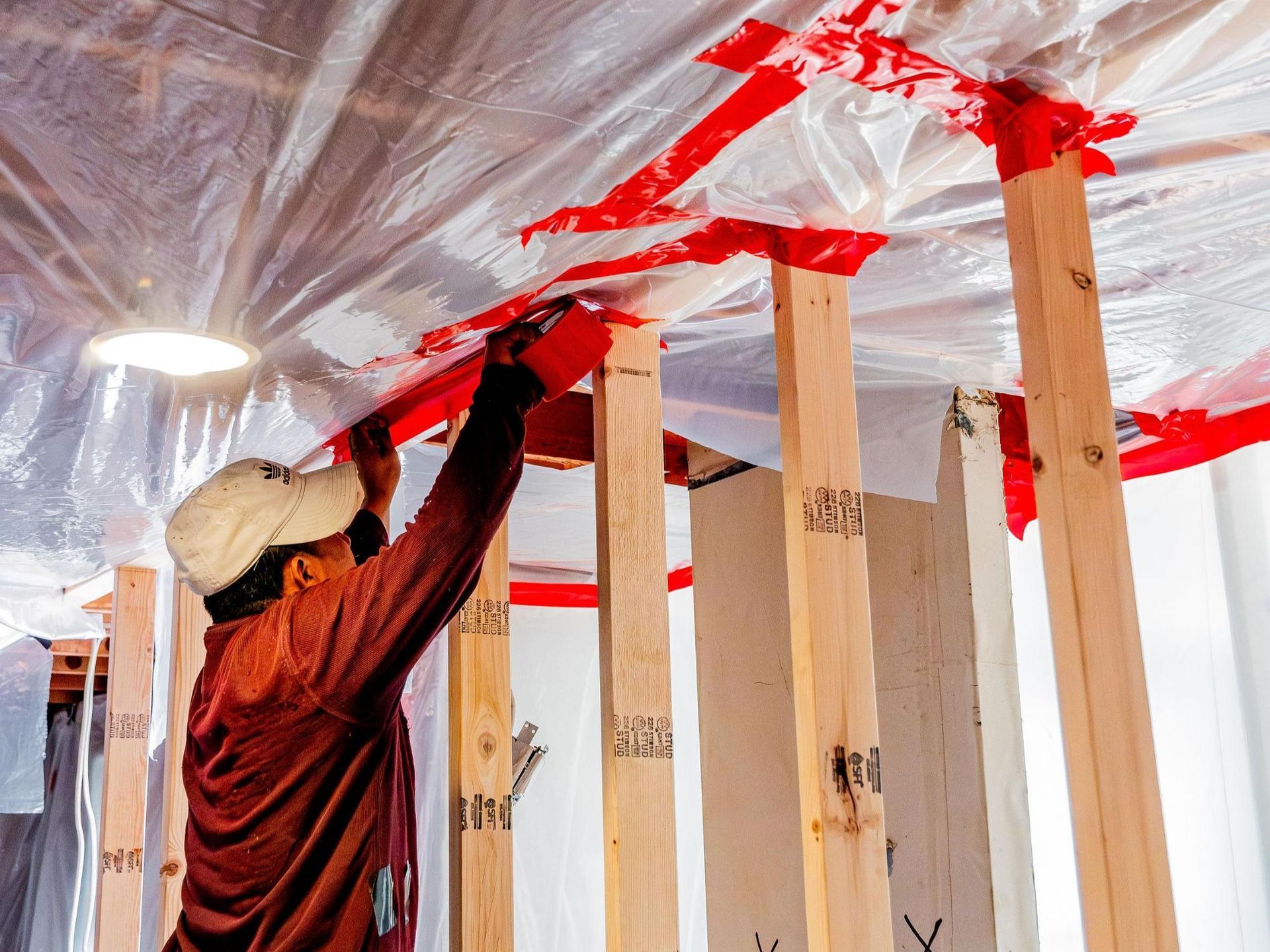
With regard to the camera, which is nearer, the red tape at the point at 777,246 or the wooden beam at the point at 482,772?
the red tape at the point at 777,246

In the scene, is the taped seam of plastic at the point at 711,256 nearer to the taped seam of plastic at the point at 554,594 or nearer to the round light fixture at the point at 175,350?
the round light fixture at the point at 175,350

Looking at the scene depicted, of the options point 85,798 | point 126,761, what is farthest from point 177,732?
point 85,798

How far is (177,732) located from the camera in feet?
10.0

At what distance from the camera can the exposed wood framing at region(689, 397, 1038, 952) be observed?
2.37 meters

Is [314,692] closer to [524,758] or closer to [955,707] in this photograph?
[955,707]

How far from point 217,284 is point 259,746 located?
673 millimetres

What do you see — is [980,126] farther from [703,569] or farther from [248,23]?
[703,569]

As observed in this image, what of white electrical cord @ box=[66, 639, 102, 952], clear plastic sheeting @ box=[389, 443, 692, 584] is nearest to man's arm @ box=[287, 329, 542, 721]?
clear plastic sheeting @ box=[389, 443, 692, 584]

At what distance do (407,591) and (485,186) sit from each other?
21.5 inches

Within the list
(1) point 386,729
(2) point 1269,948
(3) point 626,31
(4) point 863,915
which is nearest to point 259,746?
(1) point 386,729

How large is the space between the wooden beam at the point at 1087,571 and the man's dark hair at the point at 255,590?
3.82 feet

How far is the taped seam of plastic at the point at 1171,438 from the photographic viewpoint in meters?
2.62

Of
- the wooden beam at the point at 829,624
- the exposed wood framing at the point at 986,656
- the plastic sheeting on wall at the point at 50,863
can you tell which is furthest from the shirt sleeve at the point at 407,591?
the plastic sheeting on wall at the point at 50,863

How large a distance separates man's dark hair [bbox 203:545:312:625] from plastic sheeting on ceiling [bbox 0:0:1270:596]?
0.36m
